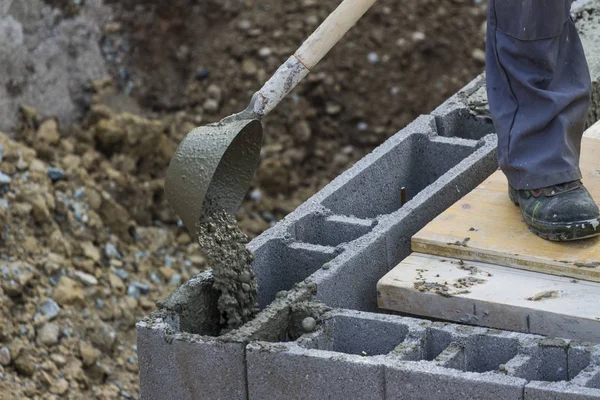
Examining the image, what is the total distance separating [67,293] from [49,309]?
0.14 meters

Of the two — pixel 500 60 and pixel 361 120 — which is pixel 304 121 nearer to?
pixel 361 120

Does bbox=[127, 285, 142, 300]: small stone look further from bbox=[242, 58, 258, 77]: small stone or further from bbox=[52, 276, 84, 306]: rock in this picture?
bbox=[242, 58, 258, 77]: small stone

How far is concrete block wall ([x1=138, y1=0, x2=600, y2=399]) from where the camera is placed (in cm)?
305

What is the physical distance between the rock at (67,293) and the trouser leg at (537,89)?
2.69 metres

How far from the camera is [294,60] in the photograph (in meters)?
3.51

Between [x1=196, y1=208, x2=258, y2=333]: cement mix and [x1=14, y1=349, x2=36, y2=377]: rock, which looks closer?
[x1=196, y1=208, x2=258, y2=333]: cement mix

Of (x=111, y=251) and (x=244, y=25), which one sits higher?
(x=244, y=25)

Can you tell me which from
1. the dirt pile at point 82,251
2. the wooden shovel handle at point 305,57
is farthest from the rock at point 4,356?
the wooden shovel handle at point 305,57

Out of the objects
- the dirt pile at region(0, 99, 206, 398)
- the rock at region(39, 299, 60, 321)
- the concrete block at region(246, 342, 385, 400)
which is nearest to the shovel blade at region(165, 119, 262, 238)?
the concrete block at region(246, 342, 385, 400)

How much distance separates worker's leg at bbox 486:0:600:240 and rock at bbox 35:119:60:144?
3641 millimetres

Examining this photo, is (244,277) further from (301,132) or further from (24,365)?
(301,132)

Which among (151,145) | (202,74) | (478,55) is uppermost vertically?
(202,74)

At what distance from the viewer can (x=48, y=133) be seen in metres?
6.79

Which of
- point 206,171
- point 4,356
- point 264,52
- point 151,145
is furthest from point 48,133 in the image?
point 206,171
